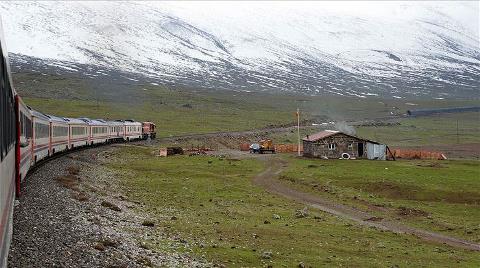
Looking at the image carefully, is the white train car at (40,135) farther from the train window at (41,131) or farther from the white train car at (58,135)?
the white train car at (58,135)

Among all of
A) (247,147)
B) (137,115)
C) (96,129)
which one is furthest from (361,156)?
(137,115)

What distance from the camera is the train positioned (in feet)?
40.7

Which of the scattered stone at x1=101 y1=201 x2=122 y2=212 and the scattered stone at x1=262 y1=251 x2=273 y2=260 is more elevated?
the scattered stone at x1=101 y1=201 x2=122 y2=212

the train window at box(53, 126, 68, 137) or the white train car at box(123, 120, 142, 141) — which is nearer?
the train window at box(53, 126, 68, 137)

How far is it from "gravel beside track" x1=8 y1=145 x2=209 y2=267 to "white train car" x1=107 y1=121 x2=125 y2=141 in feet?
190

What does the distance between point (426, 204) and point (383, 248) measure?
67.9 ft

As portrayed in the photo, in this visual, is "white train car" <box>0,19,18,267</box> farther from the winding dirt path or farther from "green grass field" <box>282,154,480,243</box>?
"green grass field" <box>282,154,480,243</box>

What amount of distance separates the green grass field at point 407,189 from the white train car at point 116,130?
35.1m

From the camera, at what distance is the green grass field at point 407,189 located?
1823 inches

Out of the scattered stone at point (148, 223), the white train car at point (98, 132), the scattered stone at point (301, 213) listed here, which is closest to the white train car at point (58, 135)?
the white train car at point (98, 132)

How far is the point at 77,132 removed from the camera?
69.2 meters

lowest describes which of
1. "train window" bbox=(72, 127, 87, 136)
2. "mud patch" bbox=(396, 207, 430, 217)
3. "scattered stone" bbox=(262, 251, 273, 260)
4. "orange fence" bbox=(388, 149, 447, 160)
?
"mud patch" bbox=(396, 207, 430, 217)

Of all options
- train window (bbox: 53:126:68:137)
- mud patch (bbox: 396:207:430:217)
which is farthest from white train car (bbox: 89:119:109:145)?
mud patch (bbox: 396:207:430:217)

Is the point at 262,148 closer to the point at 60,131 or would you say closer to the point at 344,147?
the point at 344,147
